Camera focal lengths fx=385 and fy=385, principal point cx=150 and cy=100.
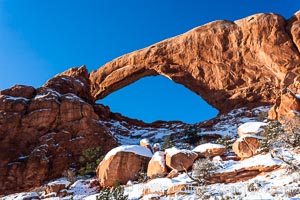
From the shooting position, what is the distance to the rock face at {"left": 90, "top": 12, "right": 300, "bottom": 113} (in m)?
41.8

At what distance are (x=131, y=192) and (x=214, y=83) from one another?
32478 mm

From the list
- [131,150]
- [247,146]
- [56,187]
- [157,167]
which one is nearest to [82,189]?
[56,187]

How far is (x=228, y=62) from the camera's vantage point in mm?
45500

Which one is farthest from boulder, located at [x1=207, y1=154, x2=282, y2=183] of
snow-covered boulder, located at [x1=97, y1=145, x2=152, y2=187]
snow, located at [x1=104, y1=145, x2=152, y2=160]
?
snow, located at [x1=104, y1=145, x2=152, y2=160]

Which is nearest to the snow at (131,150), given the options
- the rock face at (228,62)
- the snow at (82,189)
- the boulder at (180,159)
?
the snow at (82,189)

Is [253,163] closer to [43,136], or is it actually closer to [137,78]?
[43,136]

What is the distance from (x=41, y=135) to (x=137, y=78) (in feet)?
72.4

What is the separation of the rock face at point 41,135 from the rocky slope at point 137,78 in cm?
7

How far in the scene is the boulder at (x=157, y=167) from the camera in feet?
55.5

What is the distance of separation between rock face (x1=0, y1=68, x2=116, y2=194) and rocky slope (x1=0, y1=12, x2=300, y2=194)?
0.24 ft

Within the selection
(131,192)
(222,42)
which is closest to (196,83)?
(222,42)

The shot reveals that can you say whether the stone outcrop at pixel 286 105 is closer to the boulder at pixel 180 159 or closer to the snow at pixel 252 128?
the snow at pixel 252 128

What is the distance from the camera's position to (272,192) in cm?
1095

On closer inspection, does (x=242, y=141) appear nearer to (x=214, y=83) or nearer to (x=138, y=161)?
(x=138, y=161)
